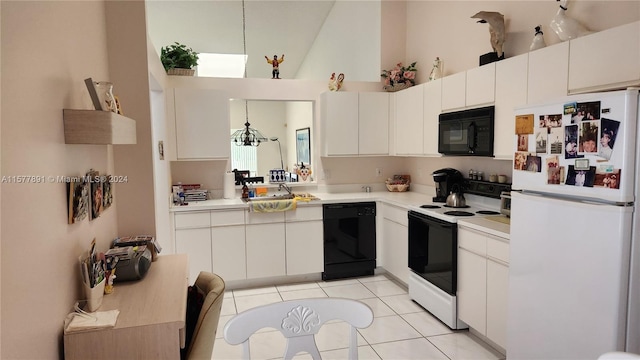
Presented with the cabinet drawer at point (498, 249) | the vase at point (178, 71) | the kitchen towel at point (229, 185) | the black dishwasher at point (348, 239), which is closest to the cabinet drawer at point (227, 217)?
the kitchen towel at point (229, 185)

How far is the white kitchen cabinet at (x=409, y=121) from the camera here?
4.15m

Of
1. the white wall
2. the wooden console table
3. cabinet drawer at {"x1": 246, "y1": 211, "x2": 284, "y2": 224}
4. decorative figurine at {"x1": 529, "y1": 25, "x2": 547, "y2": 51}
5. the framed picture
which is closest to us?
the white wall

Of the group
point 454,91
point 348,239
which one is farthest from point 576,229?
point 348,239

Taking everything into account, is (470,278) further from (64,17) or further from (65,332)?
(64,17)

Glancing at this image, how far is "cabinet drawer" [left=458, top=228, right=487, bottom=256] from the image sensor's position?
283 centimetres

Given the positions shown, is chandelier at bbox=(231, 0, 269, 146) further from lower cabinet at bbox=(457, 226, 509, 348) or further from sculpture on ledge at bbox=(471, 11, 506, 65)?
lower cabinet at bbox=(457, 226, 509, 348)

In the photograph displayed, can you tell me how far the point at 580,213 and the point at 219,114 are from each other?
3378 mm

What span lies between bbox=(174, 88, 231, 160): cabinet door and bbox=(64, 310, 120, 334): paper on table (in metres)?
2.59

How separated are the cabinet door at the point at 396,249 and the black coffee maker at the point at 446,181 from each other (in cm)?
48

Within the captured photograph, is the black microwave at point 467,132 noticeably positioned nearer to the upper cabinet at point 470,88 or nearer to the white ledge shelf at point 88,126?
the upper cabinet at point 470,88

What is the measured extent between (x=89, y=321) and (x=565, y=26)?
10.4 feet

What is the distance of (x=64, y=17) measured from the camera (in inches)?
70.1

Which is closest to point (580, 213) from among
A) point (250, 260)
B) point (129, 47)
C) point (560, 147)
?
point (560, 147)

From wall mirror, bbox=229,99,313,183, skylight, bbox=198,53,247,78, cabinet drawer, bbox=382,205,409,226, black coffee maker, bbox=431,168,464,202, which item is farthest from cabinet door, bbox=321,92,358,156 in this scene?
skylight, bbox=198,53,247,78
